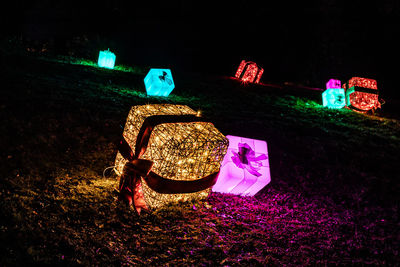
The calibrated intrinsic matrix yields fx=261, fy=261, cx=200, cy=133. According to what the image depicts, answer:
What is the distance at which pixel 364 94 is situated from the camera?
10.0 meters

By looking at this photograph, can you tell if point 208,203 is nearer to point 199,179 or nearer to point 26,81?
point 199,179

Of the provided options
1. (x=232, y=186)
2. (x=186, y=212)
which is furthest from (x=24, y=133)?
(x=232, y=186)

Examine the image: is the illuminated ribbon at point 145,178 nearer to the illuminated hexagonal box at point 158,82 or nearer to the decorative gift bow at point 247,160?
the decorative gift bow at point 247,160

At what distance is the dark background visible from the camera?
17219 millimetres

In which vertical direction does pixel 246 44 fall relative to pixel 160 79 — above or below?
above

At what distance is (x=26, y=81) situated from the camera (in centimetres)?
595

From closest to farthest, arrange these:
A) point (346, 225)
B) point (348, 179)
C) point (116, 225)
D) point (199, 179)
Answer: point (116, 225) → point (199, 179) → point (346, 225) → point (348, 179)

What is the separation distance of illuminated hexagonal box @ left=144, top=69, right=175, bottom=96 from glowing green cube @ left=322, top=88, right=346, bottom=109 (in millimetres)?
6702

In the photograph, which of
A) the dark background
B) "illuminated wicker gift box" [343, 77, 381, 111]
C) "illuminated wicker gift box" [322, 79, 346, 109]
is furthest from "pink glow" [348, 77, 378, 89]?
the dark background

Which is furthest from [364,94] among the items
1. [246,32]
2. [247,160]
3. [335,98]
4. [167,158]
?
[246,32]

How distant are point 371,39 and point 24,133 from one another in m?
21.3

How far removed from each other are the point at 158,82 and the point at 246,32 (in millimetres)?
14781

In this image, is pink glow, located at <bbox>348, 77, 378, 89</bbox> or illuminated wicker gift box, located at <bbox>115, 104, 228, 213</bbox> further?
pink glow, located at <bbox>348, 77, 378, 89</bbox>

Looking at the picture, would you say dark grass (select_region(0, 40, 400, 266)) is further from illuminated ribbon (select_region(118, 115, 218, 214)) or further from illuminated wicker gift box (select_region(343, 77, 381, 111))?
illuminated wicker gift box (select_region(343, 77, 381, 111))
